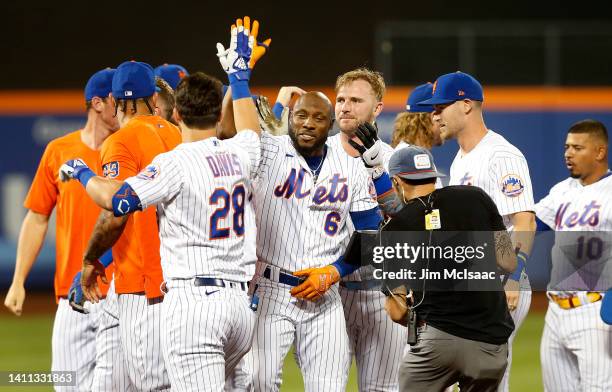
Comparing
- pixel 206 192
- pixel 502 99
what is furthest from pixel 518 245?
pixel 502 99

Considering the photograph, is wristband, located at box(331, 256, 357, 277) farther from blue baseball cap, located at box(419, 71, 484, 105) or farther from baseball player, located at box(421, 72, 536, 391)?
blue baseball cap, located at box(419, 71, 484, 105)

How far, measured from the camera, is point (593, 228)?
6.76 metres

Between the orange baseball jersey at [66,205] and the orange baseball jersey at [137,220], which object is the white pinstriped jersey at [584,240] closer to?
the orange baseball jersey at [137,220]

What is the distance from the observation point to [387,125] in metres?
14.1

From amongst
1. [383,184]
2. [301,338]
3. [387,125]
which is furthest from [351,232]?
[387,125]

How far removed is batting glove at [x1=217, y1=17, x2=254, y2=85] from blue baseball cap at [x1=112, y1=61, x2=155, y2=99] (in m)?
0.74

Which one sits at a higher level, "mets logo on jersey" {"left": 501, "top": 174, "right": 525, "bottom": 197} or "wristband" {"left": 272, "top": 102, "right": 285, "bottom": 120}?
"wristband" {"left": 272, "top": 102, "right": 285, "bottom": 120}

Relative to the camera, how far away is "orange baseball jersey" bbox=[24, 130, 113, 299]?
21.5 feet

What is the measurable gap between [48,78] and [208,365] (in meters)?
14.0

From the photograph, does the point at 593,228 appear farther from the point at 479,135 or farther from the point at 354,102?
the point at 354,102

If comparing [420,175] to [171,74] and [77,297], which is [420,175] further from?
[171,74]

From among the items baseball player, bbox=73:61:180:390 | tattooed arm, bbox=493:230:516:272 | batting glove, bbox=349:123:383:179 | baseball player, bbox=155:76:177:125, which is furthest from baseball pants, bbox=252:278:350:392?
baseball player, bbox=155:76:177:125

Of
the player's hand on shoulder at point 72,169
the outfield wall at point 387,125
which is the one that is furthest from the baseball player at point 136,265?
the outfield wall at point 387,125

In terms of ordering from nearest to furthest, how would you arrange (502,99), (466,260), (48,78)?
(466,260) → (502,99) → (48,78)
